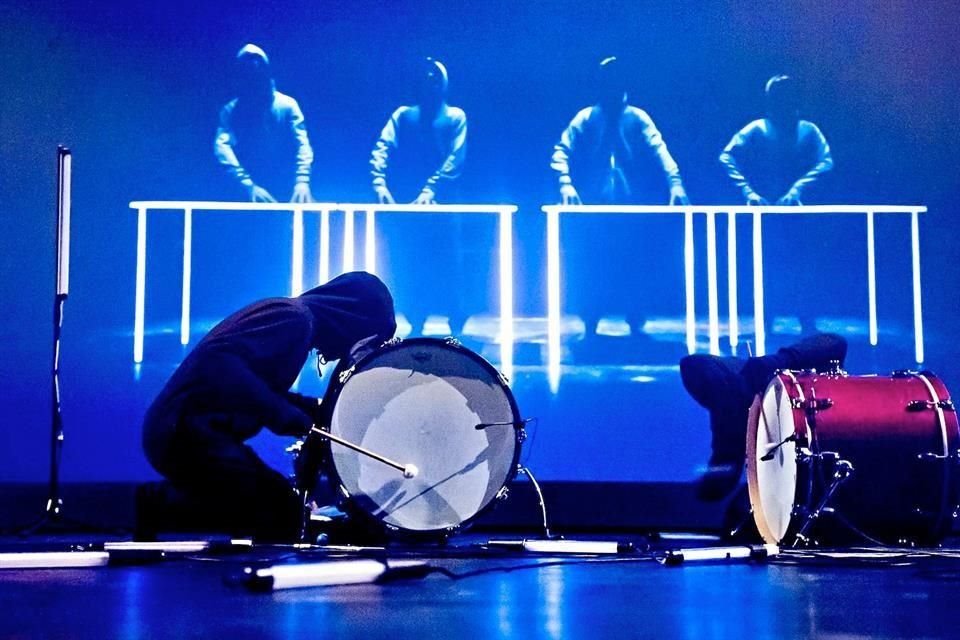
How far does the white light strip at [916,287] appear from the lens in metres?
4.75

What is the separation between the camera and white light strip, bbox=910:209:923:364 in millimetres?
4754

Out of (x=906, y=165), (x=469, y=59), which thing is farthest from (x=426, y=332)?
(x=906, y=165)

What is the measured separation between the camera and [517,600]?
2262mm

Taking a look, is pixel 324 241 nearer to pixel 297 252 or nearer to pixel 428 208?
pixel 297 252

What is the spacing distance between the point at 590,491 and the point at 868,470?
5.03 feet

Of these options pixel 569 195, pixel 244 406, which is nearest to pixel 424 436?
pixel 244 406

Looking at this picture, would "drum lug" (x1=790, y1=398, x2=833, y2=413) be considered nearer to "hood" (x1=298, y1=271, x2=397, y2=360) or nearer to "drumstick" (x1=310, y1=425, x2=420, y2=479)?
"drumstick" (x1=310, y1=425, x2=420, y2=479)

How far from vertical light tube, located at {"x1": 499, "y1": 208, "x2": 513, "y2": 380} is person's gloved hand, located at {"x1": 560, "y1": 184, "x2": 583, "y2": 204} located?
252mm

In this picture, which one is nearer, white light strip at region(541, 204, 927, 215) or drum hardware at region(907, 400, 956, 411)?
drum hardware at region(907, 400, 956, 411)

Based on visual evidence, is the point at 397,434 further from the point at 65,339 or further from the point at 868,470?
the point at 65,339

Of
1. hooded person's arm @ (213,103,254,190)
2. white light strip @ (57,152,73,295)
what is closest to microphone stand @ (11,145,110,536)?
white light strip @ (57,152,73,295)

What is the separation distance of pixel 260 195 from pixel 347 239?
1.48 feet

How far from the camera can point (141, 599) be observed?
227 cm

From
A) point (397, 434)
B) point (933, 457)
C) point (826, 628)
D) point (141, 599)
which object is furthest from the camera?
point (397, 434)
